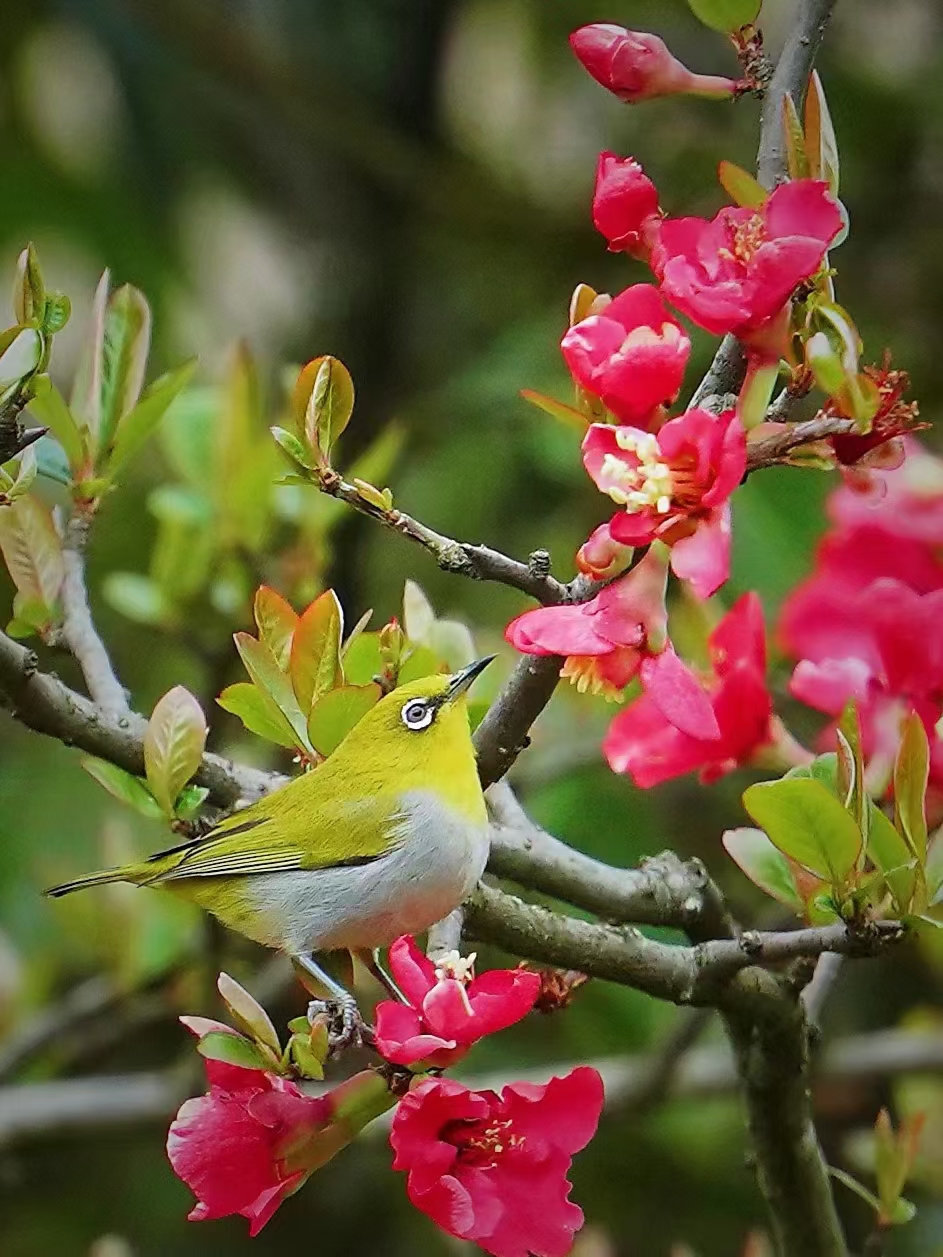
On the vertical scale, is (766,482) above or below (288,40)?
below

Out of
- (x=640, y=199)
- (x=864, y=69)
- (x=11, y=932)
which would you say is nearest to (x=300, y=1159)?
(x=640, y=199)

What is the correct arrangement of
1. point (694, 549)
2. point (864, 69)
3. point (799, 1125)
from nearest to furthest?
point (694, 549) < point (799, 1125) < point (864, 69)

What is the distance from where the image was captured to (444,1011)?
1.98 feet

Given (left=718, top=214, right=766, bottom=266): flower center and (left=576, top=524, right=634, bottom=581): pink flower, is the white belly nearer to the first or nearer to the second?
(left=576, top=524, right=634, bottom=581): pink flower

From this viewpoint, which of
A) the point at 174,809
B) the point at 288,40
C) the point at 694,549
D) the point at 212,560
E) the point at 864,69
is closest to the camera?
the point at 694,549

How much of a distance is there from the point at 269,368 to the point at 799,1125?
158 cm

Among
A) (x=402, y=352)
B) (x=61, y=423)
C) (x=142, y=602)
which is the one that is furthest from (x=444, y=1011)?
(x=402, y=352)

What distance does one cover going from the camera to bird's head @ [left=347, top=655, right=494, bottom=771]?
2.61 feet

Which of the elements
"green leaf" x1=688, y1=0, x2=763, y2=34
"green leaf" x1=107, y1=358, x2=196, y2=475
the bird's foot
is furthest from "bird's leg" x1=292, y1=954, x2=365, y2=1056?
"green leaf" x1=688, y1=0, x2=763, y2=34

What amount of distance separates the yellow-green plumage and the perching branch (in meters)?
0.09

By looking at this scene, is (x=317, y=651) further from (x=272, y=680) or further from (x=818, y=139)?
(x=818, y=139)

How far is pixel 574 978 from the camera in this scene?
0.78 metres

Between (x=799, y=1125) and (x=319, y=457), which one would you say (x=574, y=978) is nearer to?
(x=799, y=1125)

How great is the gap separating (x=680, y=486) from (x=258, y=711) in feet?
0.79
